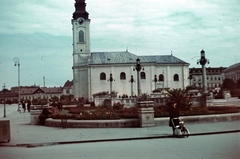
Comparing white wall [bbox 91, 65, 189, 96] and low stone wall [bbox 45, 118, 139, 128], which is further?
white wall [bbox 91, 65, 189, 96]

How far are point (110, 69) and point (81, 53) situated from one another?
7.71 meters

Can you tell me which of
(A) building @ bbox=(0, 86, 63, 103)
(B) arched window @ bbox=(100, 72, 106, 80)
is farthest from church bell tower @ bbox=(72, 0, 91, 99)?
(A) building @ bbox=(0, 86, 63, 103)

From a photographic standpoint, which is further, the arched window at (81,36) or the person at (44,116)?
the arched window at (81,36)

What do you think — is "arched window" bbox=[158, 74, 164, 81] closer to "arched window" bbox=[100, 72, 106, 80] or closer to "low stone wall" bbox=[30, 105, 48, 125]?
"arched window" bbox=[100, 72, 106, 80]

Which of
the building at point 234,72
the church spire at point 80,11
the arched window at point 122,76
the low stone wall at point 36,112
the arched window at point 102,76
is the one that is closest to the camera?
the low stone wall at point 36,112

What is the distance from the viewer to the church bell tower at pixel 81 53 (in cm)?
7488

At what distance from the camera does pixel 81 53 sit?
76.8 meters

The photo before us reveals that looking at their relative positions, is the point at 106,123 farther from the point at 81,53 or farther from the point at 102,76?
the point at 81,53

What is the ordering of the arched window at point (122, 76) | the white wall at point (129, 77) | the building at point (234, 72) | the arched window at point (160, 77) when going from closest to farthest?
the building at point (234, 72)
the white wall at point (129, 77)
the arched window at point (122, 76)
the arched window at point (160, 77)

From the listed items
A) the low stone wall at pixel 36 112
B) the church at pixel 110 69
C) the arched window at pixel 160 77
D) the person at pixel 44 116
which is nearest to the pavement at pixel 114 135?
the person at pixel 44 116

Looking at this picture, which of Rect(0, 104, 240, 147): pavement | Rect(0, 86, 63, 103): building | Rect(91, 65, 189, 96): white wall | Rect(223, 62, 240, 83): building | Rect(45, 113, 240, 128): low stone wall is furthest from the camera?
Rect(0, 86, 63, 103): building

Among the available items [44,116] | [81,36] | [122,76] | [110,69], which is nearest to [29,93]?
[81,36]

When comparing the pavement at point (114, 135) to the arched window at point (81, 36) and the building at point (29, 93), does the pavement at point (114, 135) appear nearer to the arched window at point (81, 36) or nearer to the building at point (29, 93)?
the building at point (29, 93)

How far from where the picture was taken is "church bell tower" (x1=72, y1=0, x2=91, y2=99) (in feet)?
246
